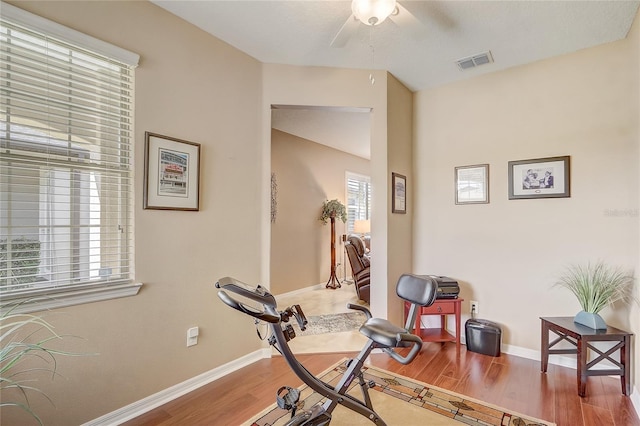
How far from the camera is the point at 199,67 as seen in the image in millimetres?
2354

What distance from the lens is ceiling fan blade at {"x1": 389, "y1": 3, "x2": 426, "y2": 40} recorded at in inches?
84.7

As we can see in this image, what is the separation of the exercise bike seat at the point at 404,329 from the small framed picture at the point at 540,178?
1.81 m

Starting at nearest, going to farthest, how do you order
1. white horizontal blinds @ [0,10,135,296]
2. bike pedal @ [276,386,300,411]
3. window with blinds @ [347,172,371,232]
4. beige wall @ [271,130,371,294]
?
bike pedal @ [276,386,300,411] < white horizontal blinds @ [0,10,135,296] < beige wall @ [271,130,371,294] < window with blinds @ [347,172,371,232]

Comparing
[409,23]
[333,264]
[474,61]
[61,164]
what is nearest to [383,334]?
[61,164]

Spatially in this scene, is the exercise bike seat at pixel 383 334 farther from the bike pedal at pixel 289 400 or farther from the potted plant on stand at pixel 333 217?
the potted plant on stand at pixel 333 217

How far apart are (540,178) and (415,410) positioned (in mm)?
2265

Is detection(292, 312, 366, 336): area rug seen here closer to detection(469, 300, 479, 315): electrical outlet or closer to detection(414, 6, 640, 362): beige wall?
detection(414, 6, 640, 362): beige wall

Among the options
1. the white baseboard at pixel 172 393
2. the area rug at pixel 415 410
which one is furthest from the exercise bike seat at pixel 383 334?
the white baseboard at pixel 172 393

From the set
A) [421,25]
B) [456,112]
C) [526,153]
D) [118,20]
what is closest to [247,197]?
[118,20]

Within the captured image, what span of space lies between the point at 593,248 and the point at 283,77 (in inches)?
121

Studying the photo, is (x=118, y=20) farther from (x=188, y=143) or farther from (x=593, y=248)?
(x=593, y=248)

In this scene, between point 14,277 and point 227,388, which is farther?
point 227,388

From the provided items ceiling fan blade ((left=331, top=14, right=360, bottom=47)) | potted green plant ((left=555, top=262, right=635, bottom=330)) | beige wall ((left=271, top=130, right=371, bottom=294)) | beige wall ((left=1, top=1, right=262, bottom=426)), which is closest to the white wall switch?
beige wall ((left=1, top=1, right=262, bottom=426))

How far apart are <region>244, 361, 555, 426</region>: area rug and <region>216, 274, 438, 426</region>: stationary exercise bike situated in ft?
1.20
